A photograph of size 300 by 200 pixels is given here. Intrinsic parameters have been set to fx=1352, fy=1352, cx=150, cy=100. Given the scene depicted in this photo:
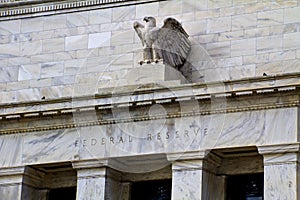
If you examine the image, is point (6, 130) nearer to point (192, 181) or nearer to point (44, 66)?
point (44, 66)

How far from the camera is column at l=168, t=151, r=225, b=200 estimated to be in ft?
96.1

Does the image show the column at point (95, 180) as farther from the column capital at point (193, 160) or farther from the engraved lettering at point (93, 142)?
the column capital at point (193, 160)

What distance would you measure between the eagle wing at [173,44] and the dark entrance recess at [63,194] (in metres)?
3.81

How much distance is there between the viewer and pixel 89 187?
30.3 m

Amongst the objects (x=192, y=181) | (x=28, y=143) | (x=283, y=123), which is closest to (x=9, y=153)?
(x=28, y=143)

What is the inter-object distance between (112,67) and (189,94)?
3.17 meters

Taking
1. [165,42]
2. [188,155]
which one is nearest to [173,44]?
[165,42]

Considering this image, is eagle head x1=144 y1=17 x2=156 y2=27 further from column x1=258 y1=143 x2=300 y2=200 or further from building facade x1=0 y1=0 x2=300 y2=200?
column x1=258 y1=143 x2=300 y2=200

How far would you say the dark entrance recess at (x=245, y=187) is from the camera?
97.9ft

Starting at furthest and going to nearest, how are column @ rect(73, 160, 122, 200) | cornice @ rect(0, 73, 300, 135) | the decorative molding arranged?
column @ rect(73, 160, 122, 200), the decorative molding, cornice @ rect(0, 73, 300, 135)

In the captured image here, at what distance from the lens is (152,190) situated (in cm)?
3092

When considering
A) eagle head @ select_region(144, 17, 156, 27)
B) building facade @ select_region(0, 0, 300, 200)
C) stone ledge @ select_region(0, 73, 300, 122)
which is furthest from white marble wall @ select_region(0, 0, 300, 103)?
stone ledge @ select_region(0, 73, 300, 122)

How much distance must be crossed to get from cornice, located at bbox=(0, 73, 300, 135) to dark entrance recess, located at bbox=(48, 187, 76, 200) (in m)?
1.56

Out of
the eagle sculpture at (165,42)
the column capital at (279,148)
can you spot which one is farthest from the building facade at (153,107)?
the eagle sculpture at (165,42)
